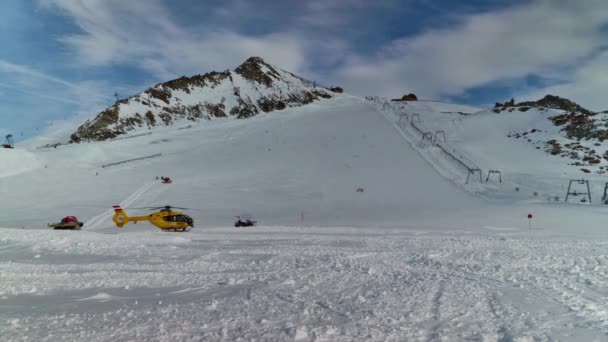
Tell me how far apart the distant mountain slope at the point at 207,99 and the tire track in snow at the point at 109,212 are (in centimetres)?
5044

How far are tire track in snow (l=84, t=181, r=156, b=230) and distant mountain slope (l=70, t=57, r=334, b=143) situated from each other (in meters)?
50.4

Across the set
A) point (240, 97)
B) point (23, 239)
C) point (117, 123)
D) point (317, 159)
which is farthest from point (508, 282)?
point (240, 97)

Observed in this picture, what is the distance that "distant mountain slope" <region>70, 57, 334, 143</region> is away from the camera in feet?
299

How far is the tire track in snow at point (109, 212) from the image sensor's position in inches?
972

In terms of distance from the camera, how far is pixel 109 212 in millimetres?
27797

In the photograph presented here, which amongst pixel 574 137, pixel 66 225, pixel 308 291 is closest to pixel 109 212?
pixel 66 225

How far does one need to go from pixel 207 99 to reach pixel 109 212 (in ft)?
334

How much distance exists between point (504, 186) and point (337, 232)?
65.4 feet

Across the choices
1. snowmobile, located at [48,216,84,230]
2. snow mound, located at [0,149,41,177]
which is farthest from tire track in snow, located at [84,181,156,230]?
snow mound, located at [0,149,41,177]

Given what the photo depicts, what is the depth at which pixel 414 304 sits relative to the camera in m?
7.27

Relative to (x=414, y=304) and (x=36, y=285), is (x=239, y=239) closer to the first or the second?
(x=36, y=285)

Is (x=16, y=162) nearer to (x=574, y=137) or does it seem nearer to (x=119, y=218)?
(x=119, y=218)

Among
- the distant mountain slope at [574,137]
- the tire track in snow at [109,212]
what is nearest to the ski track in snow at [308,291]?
the tire track in snow at [109,212]

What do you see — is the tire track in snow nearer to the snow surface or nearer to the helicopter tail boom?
the snow surface
